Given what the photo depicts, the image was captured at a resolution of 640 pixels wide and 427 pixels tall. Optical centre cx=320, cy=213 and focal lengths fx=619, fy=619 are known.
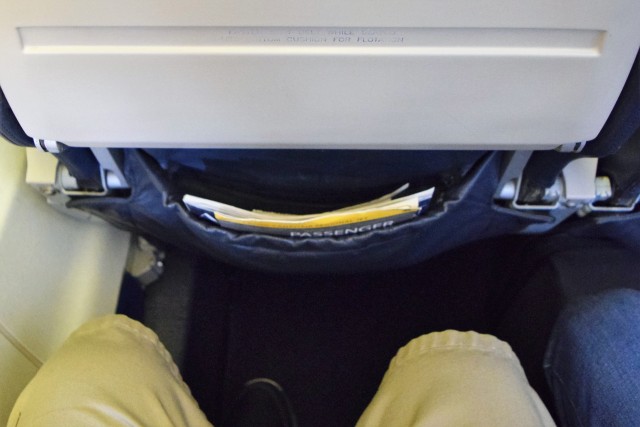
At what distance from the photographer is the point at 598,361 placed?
2.27 ft

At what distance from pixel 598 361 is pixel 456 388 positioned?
18 centimetres

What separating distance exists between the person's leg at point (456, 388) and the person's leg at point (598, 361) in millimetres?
73

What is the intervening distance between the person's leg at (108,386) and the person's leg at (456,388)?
22 centimetres

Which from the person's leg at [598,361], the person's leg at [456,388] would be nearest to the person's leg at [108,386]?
the person's leg at [456,388]

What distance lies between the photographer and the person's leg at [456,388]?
2.00 ft

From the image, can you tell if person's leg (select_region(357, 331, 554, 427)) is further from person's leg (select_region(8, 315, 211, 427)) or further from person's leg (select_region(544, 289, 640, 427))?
person's leg (select_region(8, 315, 211, 427))

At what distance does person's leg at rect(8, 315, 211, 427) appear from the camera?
604 mm

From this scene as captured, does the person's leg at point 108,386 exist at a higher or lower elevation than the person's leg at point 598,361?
lower

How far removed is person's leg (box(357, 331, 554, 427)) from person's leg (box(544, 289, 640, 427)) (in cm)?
7

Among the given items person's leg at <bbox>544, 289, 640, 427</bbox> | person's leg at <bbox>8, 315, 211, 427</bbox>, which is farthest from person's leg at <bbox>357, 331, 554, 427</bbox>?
person's leg at <bbox>8, 315, 211, 427</bbox>

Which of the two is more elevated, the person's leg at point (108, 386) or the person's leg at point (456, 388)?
the person's leg at point (456, 388)

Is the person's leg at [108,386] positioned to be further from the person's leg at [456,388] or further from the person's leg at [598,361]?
the person's leg at [598,361]

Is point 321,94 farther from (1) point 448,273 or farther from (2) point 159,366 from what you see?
(1) point 448,273

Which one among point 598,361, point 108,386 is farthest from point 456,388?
point 108,386
